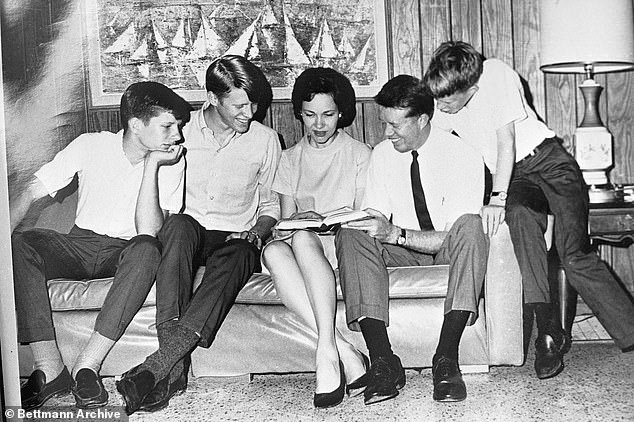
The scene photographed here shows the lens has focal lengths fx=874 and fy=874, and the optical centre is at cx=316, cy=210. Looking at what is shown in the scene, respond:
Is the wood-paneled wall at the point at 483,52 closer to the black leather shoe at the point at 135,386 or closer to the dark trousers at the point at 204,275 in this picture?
the dark trousers at the point at 204,275

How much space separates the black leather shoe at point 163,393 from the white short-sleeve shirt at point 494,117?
3.08 ft

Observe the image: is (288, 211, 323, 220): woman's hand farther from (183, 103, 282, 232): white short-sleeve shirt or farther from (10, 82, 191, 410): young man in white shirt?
(10, 82, 191, 410): young man in white shirt

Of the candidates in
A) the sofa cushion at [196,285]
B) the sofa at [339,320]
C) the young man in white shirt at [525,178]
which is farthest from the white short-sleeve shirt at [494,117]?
the sofa cushion at [196,285]

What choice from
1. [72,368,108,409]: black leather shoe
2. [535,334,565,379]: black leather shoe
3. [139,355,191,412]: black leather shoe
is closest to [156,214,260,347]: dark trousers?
[139,355,191,412]: black leather shoe

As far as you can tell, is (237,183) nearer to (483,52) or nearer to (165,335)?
(165,335)

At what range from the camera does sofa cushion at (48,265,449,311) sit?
2.29 m

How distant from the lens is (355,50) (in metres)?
2.26

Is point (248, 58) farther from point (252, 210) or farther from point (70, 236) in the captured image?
point (70, 236)

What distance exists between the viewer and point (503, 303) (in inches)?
90.2

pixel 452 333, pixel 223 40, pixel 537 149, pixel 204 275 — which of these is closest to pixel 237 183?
pixel 204 275

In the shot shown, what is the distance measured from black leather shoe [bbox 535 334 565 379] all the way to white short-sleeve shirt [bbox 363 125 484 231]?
15.3 inches

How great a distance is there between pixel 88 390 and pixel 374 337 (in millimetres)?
754

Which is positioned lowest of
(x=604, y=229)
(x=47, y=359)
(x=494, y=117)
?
(x=47, y=359)

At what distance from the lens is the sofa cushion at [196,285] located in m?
2.29
